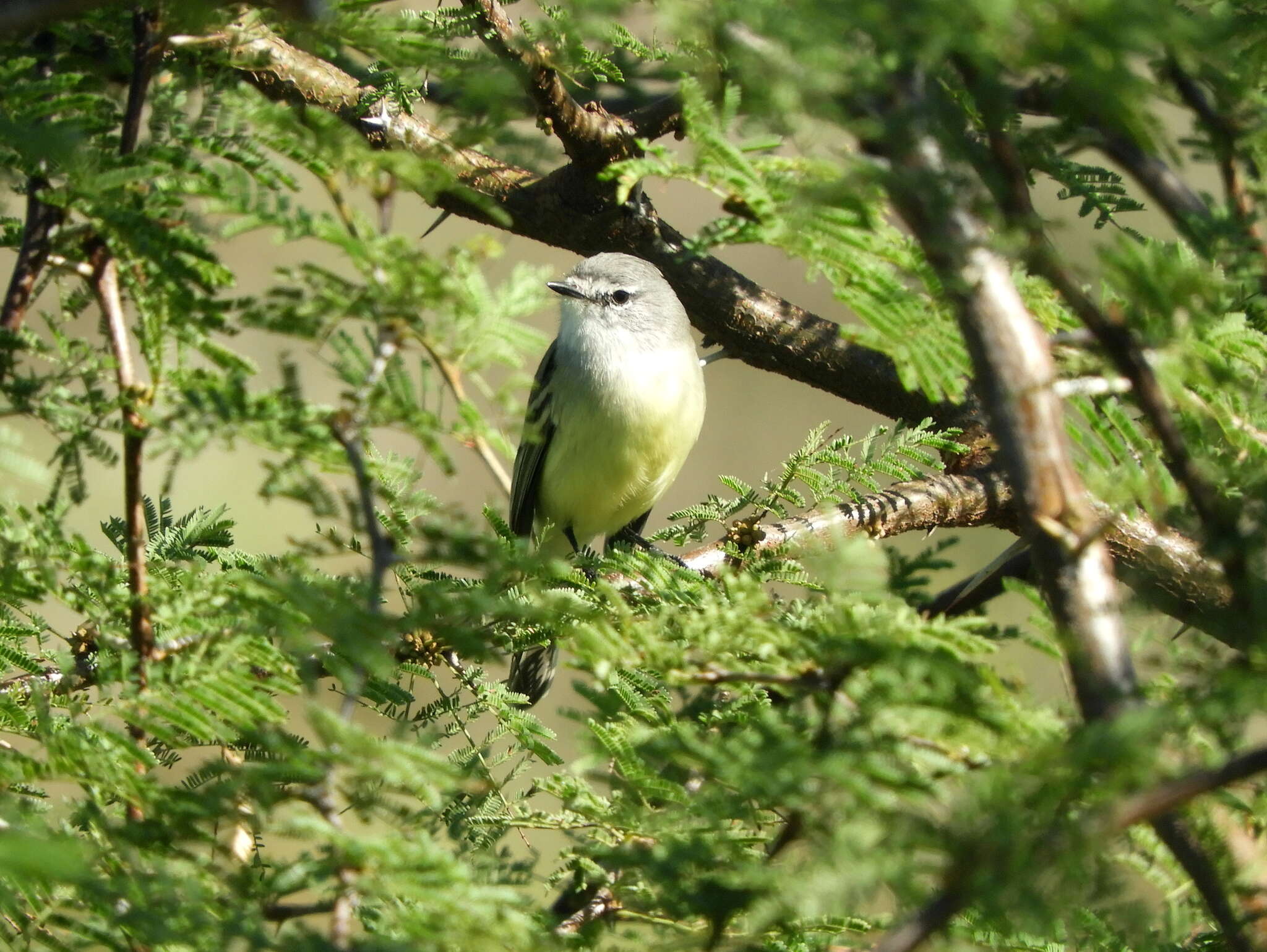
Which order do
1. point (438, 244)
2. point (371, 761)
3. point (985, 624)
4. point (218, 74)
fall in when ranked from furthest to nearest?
point (438, 244)
point (218, 74)
point (985, 624)
point (371, 761)

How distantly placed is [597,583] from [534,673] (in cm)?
301

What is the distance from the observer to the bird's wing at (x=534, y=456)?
555cm

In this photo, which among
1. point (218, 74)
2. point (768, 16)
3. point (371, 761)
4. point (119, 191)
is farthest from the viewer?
point (218, 74)

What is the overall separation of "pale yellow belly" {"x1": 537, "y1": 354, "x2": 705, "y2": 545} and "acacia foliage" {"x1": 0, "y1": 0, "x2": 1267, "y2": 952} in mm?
3194

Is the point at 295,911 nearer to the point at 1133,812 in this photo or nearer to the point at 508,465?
the point at 1133,812

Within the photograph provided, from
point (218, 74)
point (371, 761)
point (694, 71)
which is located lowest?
point (371, 761)

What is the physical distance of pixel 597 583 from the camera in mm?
2162

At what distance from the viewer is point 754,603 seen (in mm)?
1729

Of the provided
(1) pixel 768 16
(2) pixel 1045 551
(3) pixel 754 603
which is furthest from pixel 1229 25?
(3) pixel 754 603

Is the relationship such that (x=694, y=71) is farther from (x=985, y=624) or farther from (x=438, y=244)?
(x=438, y=244)

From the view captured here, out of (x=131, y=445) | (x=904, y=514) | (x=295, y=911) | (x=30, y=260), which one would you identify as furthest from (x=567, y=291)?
(x=295, y=911)

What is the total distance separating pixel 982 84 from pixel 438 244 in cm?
786

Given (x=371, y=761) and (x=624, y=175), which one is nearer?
(x=371, y=761)

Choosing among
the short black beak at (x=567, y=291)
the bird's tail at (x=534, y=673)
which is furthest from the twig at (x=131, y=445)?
the short black beak at (x=567, y=291)
